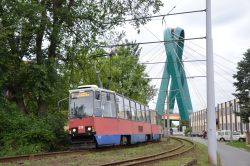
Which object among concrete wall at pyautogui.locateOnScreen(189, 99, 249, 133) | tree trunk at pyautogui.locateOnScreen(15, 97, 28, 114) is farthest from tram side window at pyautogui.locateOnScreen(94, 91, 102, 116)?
concrete wall at pyautogui.locateOnScreen(189, 99, 249, 133)

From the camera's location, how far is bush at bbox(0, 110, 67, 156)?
23.8 m

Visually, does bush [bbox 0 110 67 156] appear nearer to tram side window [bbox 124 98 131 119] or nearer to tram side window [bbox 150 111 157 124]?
tram side window [bbox 124 98 131 119]

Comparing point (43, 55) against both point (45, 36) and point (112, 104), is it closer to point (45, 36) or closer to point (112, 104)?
point (45, 36)

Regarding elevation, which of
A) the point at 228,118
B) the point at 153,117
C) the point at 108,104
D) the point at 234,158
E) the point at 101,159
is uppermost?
the point at 228,118

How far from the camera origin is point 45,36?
28.8 metres

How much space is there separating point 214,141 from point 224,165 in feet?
3.71

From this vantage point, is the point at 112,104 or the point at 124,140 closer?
the point at 112,104

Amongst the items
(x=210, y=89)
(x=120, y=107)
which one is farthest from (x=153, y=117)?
(x=210, y=89)

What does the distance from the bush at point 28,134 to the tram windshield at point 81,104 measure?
208cm

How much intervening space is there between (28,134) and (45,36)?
22.2ft

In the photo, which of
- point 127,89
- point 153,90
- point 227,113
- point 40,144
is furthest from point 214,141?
point 227,113

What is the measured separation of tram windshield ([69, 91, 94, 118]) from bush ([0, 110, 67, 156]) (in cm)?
208

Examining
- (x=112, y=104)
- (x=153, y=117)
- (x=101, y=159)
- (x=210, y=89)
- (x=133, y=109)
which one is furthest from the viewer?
(x=153, y=117)

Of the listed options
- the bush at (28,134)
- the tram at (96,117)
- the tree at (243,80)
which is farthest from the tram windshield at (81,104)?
the tree at (243,80)
